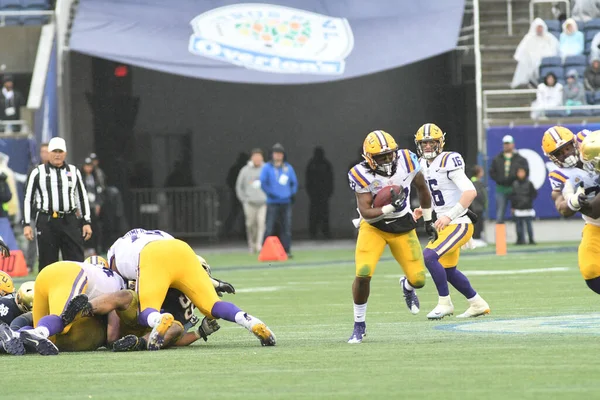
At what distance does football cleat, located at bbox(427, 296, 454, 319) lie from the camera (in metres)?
11.9

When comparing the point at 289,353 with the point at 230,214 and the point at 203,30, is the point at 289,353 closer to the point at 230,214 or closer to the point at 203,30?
the point at 203,30

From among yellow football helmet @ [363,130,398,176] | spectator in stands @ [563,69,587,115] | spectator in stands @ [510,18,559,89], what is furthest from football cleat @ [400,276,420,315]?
spectator in stands @ [510,18,559,89]

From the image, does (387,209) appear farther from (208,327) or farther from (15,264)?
(15,264)

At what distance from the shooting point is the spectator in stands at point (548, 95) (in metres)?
25.4

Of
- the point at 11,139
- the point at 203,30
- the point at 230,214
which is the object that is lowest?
the point at 230,214

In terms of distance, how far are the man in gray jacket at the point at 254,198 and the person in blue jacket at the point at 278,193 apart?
0.97 metres

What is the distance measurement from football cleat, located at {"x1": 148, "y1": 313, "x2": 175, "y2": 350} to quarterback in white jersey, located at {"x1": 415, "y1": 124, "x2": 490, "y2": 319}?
10.6 feet

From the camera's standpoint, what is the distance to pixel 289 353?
9.10 metres

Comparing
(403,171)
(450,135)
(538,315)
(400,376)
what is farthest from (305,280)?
(450,135)

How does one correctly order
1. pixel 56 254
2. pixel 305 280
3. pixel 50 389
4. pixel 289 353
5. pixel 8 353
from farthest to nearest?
pixel 305 280
pixel 56 254
pixel 8 353
pixel 289 353
pixel 50 389

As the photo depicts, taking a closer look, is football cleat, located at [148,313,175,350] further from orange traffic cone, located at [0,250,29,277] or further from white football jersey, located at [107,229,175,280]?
orange traffic cone, located at [0,250,29,277]

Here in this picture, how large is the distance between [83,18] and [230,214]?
6302mm

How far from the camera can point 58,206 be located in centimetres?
1439

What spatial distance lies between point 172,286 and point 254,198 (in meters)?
14.7
